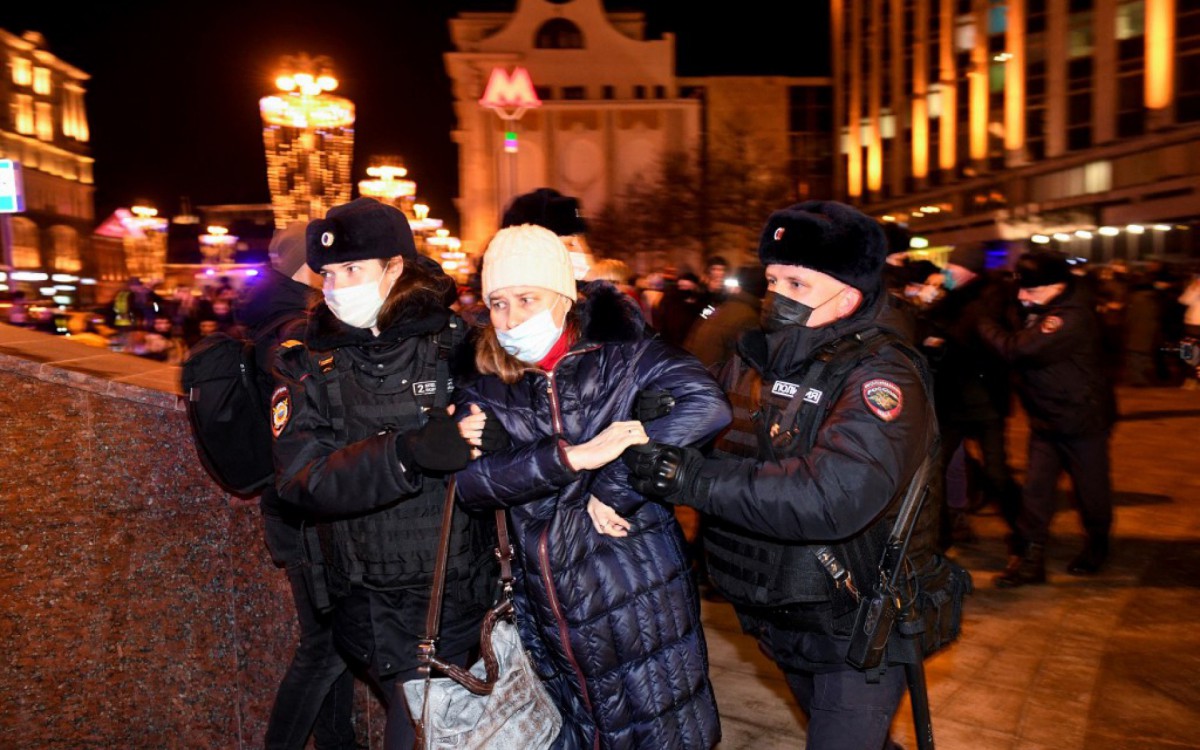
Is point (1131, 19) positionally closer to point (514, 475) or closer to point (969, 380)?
point (969, 380)

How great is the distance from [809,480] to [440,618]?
1184mm

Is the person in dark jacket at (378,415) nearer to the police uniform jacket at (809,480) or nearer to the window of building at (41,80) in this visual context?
the police uniform jacket at (809,480)

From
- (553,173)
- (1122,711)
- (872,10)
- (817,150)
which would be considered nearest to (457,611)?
(1122,711)

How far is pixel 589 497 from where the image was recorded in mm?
2564

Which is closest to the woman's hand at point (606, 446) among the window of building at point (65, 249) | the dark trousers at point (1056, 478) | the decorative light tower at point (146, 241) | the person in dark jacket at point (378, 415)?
the person in dark jacket at point (378, 415)

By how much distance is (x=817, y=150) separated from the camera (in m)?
65.4

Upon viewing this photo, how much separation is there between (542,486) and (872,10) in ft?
179

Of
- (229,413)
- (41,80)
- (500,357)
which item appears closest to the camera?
(500,357)

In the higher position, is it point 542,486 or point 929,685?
point 542,486

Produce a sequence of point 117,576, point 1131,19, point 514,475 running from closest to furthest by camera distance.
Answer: point 514,475
point 117,576
point 1131,19

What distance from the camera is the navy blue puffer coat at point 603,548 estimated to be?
249 centimetres

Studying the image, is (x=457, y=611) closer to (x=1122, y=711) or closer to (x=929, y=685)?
(x=929, y=685)

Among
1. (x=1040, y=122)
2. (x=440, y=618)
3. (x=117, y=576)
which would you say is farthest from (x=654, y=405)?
A: (x=1040, y=122)

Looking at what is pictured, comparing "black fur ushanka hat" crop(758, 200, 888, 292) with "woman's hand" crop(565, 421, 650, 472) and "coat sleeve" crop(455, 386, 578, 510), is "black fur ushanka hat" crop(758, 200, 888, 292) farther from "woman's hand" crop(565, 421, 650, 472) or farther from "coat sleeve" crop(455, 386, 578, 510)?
"coat sleeve" crop(455, 386, 578, 510)
